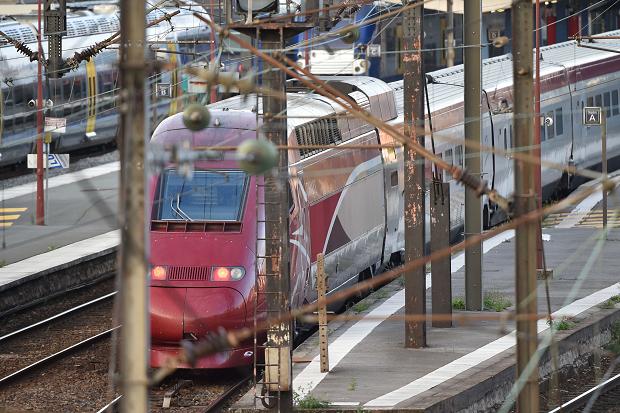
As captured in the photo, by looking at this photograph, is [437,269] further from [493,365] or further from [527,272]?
[527,272]

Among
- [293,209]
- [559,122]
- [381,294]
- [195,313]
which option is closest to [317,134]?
[293,209]

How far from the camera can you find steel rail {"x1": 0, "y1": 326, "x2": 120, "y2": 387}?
17156mm

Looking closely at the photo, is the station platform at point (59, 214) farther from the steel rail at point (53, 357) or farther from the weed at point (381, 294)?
the weed at point (381, 294)

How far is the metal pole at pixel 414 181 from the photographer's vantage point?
16750 millimetres

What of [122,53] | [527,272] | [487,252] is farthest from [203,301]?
[487,252]

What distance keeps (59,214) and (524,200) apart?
22.7 meters

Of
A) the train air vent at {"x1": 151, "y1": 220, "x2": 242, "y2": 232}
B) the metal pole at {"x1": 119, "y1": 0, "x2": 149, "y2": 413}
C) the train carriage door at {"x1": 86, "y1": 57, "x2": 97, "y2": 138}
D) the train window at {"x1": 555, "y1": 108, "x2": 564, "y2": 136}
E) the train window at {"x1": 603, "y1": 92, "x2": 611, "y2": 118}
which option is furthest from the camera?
the train carriage door at {"x1": 86, "y1": 57, "x2": 97, "y2": 138}

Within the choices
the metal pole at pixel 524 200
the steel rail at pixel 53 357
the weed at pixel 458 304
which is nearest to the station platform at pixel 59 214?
the steel rail at pixel 53 357

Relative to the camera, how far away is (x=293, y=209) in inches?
671

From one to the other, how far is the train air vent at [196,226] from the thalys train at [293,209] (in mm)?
12

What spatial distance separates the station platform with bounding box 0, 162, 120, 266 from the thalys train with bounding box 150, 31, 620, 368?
5658mm

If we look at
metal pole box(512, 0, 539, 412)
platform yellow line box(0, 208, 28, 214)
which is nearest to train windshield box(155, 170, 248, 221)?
metal pole box(512, 0, 539, 412)

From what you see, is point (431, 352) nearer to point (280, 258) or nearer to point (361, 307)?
point (361, 307)

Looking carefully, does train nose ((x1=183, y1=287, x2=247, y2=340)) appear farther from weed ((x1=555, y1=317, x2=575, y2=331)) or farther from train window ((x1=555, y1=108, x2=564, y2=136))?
train window ((x1=555, y1=108, x2=564, y2=136))
